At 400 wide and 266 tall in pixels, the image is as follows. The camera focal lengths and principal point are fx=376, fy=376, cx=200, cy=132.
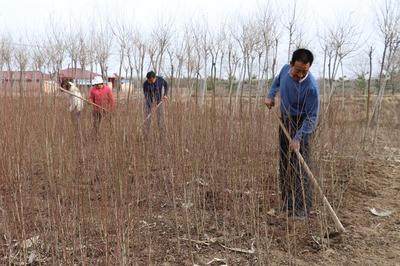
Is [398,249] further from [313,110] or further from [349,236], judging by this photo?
[313,110]

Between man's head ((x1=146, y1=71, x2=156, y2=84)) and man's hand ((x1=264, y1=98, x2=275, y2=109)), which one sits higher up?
man's head ((x1=146, y1=71, x2=156, y2=84))

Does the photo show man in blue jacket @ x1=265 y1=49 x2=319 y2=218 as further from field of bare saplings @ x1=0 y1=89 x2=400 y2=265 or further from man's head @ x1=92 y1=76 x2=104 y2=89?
man's head @ x1=92 y1=76 x2=104 y2=89

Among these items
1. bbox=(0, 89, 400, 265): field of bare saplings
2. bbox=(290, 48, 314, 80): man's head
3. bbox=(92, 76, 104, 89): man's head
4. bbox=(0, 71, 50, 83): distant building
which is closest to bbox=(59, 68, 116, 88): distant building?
bbox=(92, 76, 104, 89): man's head

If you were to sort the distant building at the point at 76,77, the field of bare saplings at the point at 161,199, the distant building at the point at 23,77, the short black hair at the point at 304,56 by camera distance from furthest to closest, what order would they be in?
the distant building at the point at 76,77
the distant building at the point at 23,77
the short black hair at the point at 304,56
the field of bare saplings at the point at 161,199

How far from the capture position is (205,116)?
319 cm

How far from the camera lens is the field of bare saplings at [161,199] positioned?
6.80ft

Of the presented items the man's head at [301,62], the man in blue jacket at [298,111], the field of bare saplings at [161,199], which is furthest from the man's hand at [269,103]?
the man's head at [301,62]

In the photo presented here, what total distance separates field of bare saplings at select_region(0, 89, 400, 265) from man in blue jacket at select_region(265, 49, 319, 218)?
14 centimetres

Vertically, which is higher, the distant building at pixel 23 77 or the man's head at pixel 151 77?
the man's head at pixel 151 77

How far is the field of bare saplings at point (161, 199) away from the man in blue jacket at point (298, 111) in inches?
5.5

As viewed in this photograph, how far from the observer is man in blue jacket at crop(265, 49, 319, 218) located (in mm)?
2535

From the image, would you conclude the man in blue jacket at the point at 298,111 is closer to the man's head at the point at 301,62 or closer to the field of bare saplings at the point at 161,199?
the man's head at the point at 301,62

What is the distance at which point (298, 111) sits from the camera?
2.66 meters

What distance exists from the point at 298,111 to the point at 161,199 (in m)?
1.33
